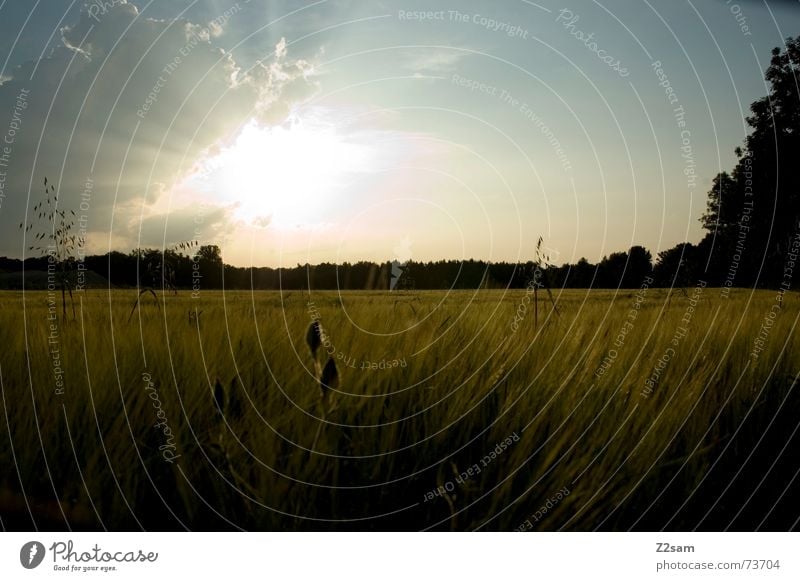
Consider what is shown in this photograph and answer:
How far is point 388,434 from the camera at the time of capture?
1.61 meters

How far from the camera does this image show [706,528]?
1.85 metres

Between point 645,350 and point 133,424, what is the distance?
1877 mm
